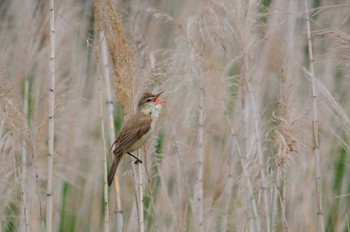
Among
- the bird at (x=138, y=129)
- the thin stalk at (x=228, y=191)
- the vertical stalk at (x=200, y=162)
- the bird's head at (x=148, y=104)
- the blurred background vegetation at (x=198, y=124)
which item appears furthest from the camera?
the thin stalk at (x=228, y=191)

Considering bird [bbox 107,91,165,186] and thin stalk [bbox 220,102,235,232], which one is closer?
bird [bbox 107,91,165,186]

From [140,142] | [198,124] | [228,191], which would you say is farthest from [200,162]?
[140,142]

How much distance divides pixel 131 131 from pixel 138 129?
0.08 metres

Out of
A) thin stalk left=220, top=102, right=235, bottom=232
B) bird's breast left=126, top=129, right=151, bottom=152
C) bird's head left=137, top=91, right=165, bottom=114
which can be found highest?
bird's head left=137, top=91, right=165, bottom=114

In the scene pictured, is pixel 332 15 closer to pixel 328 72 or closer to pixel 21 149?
pixel 328 72

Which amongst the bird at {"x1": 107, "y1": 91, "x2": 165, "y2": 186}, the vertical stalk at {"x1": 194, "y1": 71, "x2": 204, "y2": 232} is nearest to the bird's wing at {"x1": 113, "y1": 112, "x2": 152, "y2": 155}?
the bird at {"x1": 107, "y1": 91, "x2": 165, "y2": 186}

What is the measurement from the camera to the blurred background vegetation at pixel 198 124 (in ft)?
13.6

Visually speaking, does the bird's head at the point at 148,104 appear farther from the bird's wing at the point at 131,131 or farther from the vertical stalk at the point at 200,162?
the vertical stalk at the point at 200,162

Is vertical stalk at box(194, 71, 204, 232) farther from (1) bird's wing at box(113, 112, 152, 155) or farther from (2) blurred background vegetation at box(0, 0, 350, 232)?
(1) bird's wing at box(113, 112, 152, 155)

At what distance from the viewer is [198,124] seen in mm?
→ 5117

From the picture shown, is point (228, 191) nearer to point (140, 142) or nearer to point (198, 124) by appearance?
point (198, 124)

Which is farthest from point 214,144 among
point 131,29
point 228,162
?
point 131,29

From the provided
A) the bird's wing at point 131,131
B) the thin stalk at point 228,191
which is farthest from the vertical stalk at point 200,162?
the bird's wing at point 131,131

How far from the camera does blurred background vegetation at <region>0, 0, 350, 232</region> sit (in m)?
4.13
